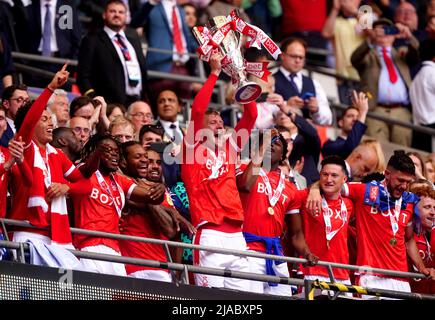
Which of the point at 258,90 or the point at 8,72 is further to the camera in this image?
the point at 8,72

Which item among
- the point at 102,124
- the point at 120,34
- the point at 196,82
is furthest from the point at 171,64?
the point at 102,124

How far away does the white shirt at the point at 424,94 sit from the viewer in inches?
745

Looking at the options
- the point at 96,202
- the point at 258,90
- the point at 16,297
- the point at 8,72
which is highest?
the point at 8,72

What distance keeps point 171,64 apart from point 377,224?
5206 mm

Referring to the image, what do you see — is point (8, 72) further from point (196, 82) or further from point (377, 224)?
point (377, 224)

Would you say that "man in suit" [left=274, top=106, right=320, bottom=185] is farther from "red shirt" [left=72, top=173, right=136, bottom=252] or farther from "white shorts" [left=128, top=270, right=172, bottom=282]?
"red shirt" [left=72, top=173, right=136, bottom=252]

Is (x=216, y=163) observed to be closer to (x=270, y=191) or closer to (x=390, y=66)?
(x=270, y=191)

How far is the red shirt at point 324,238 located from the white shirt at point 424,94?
15.4ft

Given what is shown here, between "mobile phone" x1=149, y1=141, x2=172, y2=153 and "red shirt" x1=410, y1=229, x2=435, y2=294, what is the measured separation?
8.22 feet

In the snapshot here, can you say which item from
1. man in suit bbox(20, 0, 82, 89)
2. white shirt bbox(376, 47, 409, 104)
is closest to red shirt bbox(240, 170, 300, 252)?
man in suit bbox(20, 0, 82, 89)

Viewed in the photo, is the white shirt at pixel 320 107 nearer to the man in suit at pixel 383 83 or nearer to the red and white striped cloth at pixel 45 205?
the man in suit at pixel 383 83

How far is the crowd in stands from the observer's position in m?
13.2

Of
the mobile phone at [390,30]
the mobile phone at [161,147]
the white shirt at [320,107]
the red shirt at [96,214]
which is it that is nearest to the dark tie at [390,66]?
the mobile phone at [390,30]

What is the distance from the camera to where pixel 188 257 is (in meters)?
14.5
